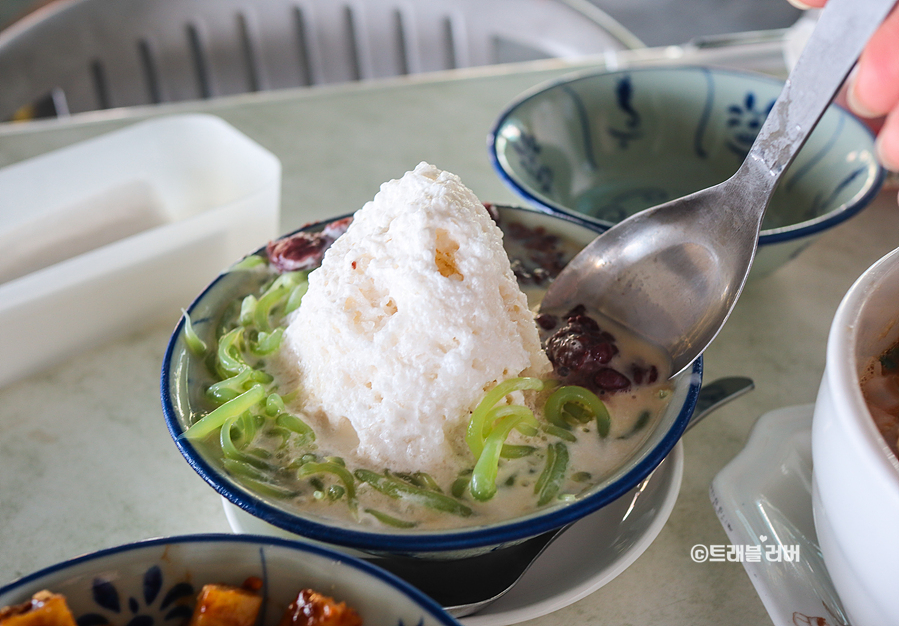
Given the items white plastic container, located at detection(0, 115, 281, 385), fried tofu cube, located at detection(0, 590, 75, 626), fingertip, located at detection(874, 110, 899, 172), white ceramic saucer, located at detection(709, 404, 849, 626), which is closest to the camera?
fried tofu cube, located at detection(0, 590, 75, 626)

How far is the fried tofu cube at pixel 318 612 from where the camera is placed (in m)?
0.41

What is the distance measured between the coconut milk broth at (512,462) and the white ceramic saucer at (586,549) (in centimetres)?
5

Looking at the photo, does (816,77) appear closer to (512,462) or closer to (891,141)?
(891,141)

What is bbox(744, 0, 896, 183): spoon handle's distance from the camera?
0.58 meters

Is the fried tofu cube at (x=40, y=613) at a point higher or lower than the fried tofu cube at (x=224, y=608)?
higher

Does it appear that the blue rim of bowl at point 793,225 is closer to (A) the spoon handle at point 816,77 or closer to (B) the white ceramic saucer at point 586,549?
(A) the spoon handle at point 816,77

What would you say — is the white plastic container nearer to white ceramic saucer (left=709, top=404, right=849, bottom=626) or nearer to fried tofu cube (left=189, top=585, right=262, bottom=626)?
fried tofu cube (left=189, top=585, right=262, bottom=626)

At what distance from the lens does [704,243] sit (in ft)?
2.27

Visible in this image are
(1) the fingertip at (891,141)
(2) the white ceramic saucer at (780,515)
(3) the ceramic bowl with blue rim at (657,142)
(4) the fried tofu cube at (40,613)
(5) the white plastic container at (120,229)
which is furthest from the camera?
(3) the ceramic bowl with blue rim at (657,142)

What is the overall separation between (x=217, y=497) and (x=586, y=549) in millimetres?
342

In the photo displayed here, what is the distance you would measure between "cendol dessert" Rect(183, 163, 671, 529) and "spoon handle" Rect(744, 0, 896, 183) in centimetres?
22

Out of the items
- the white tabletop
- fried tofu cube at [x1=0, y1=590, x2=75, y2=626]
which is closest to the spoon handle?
the white tabletop

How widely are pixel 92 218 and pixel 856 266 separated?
100 centimetres

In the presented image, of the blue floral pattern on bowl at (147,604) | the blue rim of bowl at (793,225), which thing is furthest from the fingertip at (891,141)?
the blue floral pattern on bowl at (147,604)
